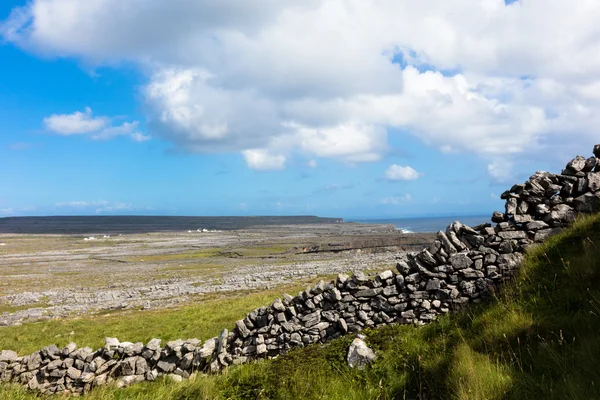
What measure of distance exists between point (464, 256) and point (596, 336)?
3864 mm

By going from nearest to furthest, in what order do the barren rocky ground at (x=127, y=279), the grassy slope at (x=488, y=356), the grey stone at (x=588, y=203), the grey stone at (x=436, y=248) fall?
the grassy slope at (x=488, y=356), the grey stone at (x=588, y=203), the grey stone at (x=436, y=248), the barren rocky ground at (x=127, y=279)

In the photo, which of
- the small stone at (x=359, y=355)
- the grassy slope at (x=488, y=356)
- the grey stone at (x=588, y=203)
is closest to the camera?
the grassy slope at (x=488, y=356)

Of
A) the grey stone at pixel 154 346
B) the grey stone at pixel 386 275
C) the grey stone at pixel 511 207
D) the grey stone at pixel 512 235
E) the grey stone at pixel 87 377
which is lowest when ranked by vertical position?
the grey stone at pixel 87 377

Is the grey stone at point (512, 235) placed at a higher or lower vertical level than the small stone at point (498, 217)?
lower

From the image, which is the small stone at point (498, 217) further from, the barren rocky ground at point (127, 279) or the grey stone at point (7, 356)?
the barren rocky ground at point (127, 279)

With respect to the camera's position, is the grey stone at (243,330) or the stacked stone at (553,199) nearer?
the stacked stone at (553,199)

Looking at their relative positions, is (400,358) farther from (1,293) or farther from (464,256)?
(1,293)

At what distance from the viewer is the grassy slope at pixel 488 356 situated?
18.8 ft

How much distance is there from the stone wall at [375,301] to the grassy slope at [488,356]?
65 cm

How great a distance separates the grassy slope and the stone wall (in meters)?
0.65

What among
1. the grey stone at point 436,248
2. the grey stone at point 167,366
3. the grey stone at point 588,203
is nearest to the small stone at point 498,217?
the grey stone at point 436,248

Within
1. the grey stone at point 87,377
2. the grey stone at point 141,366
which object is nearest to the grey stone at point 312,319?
the grey stone at point 141,366

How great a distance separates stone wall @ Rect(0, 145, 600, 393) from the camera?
970 cm

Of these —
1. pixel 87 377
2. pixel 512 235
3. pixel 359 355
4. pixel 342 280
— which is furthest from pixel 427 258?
pixel 87 377
